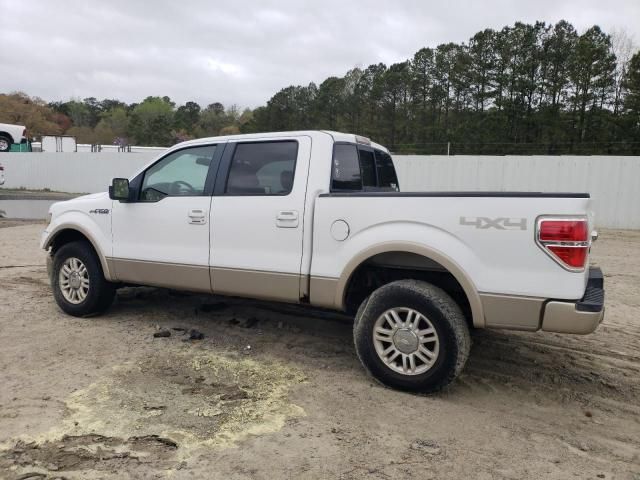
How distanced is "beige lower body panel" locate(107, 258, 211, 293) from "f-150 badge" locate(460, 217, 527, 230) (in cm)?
239

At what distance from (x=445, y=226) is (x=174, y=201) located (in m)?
2.63

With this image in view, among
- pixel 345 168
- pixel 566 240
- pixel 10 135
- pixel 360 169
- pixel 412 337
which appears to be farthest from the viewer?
pixel 10 135

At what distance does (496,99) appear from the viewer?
117 ft

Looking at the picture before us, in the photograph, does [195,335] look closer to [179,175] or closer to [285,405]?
[179,175]

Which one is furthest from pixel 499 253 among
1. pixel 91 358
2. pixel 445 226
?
pixel 91 358

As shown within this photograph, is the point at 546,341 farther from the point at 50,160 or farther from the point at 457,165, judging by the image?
the point at 50,160

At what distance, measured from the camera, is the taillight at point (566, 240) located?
3262 millimetres

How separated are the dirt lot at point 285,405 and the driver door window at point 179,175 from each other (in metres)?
1.39

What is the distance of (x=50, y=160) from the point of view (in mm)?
26641

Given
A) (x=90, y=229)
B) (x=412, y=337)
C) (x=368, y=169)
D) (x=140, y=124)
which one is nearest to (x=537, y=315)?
→ (x=412, y=337)

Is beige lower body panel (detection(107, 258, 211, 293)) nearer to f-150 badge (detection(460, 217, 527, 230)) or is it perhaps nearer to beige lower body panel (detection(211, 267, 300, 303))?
beige lower body panel (detection(211, 267, 300, 303))

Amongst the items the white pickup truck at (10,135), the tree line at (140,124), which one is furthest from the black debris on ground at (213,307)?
the tree line at (140,124)

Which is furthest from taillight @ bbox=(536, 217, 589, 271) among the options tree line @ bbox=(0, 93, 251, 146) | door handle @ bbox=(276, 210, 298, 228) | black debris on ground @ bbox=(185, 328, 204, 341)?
tree line @ bbox=(0, 93, 251, 146)

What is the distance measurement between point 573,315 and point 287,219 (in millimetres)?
2223
